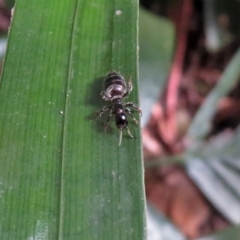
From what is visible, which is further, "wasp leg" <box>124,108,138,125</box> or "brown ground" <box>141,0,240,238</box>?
"brown ground" <box>141,0,240,238</box>

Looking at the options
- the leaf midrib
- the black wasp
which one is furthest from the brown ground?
the leaf midrib

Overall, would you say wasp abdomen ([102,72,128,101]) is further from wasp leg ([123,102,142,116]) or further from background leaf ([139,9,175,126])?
background leaf ([139,9,175,126])

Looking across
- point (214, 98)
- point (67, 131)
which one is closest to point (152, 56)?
point (214, 98)

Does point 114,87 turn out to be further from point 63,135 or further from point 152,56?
point 152,56

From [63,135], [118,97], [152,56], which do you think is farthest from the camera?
[152,56]

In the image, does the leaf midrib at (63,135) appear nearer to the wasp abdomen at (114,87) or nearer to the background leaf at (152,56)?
the wasp abdomen at (114,87)

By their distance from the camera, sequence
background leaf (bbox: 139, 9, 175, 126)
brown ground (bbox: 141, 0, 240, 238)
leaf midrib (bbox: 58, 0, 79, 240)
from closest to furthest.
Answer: leaf midrib (bbox: 58, 0, 79, 240) < background leaf (bbox: 139, 9, 175, 126) < brown ground (bbox: 141, 0, 240, 238)

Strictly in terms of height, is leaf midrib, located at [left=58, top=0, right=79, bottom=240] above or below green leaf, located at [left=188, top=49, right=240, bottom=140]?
below

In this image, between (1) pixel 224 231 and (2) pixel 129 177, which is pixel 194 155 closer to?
(1) pixel 224 231
